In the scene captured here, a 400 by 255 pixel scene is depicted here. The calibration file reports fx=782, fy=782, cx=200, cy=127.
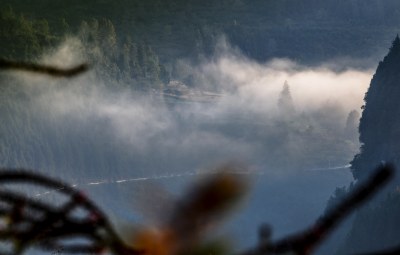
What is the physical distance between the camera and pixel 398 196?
98.4 m

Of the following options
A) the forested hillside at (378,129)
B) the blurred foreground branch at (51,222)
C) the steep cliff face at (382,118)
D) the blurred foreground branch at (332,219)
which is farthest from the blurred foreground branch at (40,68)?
the steep cliff face at (382,118)

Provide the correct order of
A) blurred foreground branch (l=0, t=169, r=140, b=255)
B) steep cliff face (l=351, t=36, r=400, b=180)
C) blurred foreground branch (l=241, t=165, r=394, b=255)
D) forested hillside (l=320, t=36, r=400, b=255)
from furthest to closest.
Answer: steep cliff face (l=351, t=36, r=400, b=180) < forested hillside (l=320, t=36, r=400, b=255) < blurred foreground branch (l=0, t=169, r=140, b=255) < blurred foreground branch (l=241, t=165, r=394, b=255)

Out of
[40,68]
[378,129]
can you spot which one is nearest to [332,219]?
[40,68]

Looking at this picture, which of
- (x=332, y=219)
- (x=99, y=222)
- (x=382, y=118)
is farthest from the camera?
(x=382, y=118)

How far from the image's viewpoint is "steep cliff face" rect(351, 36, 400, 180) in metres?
111

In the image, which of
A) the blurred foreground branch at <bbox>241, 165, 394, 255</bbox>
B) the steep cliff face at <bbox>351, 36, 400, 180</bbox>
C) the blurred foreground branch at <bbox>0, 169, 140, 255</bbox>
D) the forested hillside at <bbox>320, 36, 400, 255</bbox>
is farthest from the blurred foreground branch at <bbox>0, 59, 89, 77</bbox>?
the steep cliff face at <bbox>351, 36, 400, 180</bbox>

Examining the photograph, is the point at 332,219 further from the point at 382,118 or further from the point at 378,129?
the point at 382,118

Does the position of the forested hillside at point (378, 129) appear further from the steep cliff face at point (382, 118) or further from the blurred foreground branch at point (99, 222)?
the blurred foreground branch at point (99, 222)

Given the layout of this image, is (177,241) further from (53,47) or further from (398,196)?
(53,47)

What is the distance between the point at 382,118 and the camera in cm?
11375

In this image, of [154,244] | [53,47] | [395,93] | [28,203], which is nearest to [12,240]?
[28,203]

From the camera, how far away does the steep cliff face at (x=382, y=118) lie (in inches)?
4358

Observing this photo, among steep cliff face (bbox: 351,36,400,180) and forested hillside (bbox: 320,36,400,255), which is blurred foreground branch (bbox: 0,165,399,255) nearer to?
forested hillside (bbox: 320,36,400,255)

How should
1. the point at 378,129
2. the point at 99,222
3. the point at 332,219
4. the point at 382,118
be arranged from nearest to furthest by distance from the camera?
the point at 332,219
the point at 99,222
the point at 378,129
the point at 382,118
